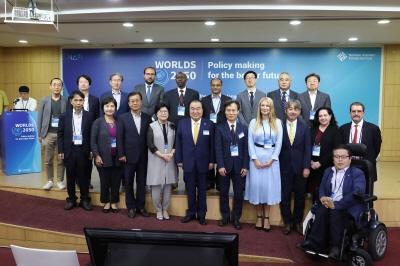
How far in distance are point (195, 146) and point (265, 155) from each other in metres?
0.82

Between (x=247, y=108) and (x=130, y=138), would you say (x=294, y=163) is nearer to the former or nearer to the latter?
(x=247, y=108)

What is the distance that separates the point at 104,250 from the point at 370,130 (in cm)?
384

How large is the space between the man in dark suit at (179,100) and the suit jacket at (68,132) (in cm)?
105

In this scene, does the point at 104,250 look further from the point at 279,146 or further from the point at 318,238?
the point at 279,146

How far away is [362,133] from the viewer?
4.30 metres

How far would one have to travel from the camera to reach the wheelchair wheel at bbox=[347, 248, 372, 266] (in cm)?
332

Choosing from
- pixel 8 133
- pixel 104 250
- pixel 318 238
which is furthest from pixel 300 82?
pixel 104 250

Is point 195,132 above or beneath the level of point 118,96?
beneath

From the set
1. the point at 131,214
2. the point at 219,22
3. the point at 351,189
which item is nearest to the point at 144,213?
the point at 131,214

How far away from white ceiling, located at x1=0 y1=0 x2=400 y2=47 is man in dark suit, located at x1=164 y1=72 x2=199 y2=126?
105 centimetres

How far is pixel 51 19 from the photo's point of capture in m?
4.34

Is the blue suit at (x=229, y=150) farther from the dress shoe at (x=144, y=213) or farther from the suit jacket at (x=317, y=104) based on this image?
the dress shoe at (x=144, y=213)

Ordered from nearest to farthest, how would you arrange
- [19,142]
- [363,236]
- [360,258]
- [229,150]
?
[360,258] < [363,236] < [229,150] < [19,142]

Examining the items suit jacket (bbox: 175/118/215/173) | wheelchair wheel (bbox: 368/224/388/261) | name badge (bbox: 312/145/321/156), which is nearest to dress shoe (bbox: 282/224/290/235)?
name badge (bbox: 312/145/321/156)
